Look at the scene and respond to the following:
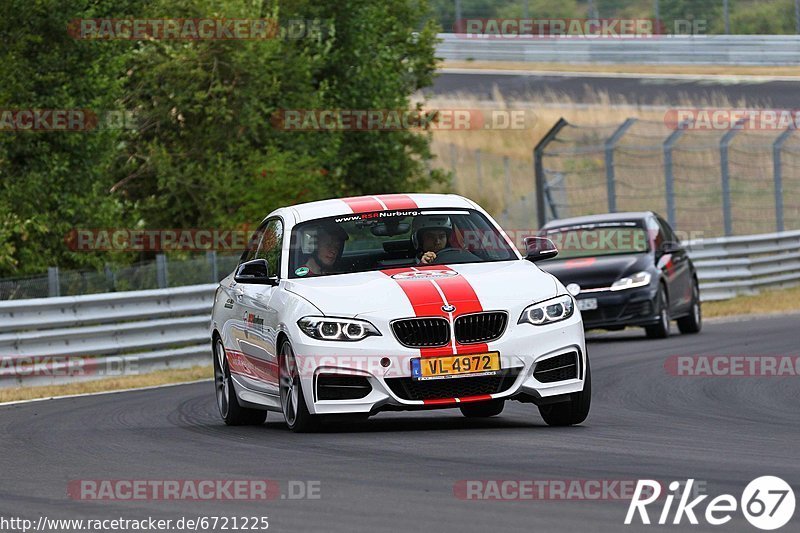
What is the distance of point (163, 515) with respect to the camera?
744 cm

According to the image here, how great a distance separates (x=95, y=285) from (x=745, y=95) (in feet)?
89.6

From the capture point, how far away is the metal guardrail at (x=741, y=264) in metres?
27.6

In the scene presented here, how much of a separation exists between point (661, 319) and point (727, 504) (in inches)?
529

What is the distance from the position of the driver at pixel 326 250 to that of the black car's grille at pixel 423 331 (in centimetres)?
115

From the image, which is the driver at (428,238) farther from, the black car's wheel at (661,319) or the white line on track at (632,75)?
the white line on track at (632,75)

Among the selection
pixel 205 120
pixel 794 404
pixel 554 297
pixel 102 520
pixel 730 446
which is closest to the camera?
pixel 102 520

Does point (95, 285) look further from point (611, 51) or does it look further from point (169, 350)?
point (611, 51)

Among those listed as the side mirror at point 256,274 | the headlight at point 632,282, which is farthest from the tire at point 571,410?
the headlight at point 632,282

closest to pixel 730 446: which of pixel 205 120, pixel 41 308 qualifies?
pixel 41 308

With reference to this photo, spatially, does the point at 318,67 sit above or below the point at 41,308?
above

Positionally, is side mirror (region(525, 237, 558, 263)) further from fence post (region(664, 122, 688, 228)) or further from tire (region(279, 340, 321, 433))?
fence post (region(664, 122, 688, 228))

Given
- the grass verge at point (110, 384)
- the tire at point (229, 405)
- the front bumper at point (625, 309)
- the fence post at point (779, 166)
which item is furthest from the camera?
the fence post at point (779, 166)

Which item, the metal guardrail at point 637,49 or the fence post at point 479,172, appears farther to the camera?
the fence post at point 479,172

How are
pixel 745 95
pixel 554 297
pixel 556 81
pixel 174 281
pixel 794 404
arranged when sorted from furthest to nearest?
pixel 556 81 → pixel 745 95 → pixel 174 281 → pixel 794 404 → pixel 554 297
